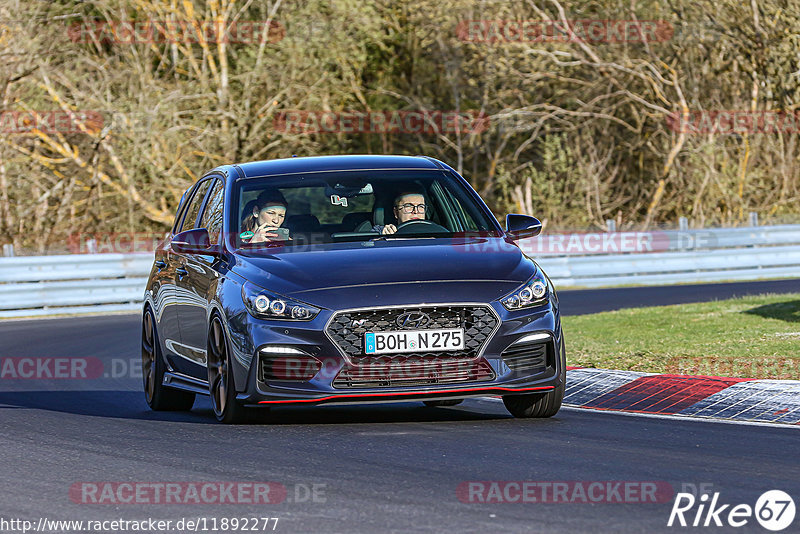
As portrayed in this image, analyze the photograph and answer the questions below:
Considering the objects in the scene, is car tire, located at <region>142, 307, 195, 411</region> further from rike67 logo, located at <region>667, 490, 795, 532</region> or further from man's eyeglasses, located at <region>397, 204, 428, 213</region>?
rike67 logo, located at <region>667, 490, 795, 532</region>

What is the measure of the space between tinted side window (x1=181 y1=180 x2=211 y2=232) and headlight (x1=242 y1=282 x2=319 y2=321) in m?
2.43

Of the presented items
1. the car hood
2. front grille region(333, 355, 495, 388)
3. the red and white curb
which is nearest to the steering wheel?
the car hood

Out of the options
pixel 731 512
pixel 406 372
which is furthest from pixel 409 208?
pixel 731 512

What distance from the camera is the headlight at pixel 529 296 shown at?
8656 mm

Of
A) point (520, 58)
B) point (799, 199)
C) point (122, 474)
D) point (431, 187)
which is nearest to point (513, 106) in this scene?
point (520, 58)

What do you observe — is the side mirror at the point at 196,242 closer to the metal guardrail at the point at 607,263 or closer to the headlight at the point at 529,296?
the headlight at the point at 529,296

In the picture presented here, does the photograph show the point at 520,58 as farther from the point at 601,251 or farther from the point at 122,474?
the point at 122,474

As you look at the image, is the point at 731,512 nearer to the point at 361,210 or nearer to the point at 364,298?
the point at 364,298

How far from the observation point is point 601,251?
1097 inches

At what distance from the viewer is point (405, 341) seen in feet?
27.8

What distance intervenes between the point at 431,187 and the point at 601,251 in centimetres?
1804

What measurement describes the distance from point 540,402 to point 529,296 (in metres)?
0.76

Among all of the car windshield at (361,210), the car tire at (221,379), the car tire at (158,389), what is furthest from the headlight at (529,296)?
the car tire at (158,389)

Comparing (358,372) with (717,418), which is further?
(717,418)
